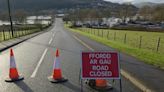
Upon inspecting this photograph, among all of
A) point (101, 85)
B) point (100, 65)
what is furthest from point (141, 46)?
point (100, 65)

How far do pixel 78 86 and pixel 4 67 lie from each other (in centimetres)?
460

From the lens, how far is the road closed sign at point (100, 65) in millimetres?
6906

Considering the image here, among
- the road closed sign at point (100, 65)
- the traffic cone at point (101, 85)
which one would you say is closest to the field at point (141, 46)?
the traffic cone at point (101, 85)

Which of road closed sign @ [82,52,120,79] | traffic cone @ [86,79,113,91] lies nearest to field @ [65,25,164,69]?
traffic cone @ [86,79,113,91]

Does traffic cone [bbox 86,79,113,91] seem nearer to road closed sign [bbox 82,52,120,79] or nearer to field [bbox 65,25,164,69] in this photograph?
road closed sign [bbox 82,52,120,79]

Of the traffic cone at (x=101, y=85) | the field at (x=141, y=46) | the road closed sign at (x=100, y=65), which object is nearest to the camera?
the road closed sign at (x=100, y=65)

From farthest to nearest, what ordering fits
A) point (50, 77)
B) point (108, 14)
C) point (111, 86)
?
1. point (108, 14)
2. point (50, 77)
3. point (111, 86)

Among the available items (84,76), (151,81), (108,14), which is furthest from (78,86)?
(108,14)

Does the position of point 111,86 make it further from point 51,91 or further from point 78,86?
point 51,91

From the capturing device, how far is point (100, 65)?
6.92m

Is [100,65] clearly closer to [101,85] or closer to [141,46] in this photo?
[101,85]

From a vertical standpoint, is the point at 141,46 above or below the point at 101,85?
below

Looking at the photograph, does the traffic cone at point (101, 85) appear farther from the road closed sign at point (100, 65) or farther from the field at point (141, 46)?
the field at point (141, 46)

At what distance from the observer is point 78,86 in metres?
7.71
